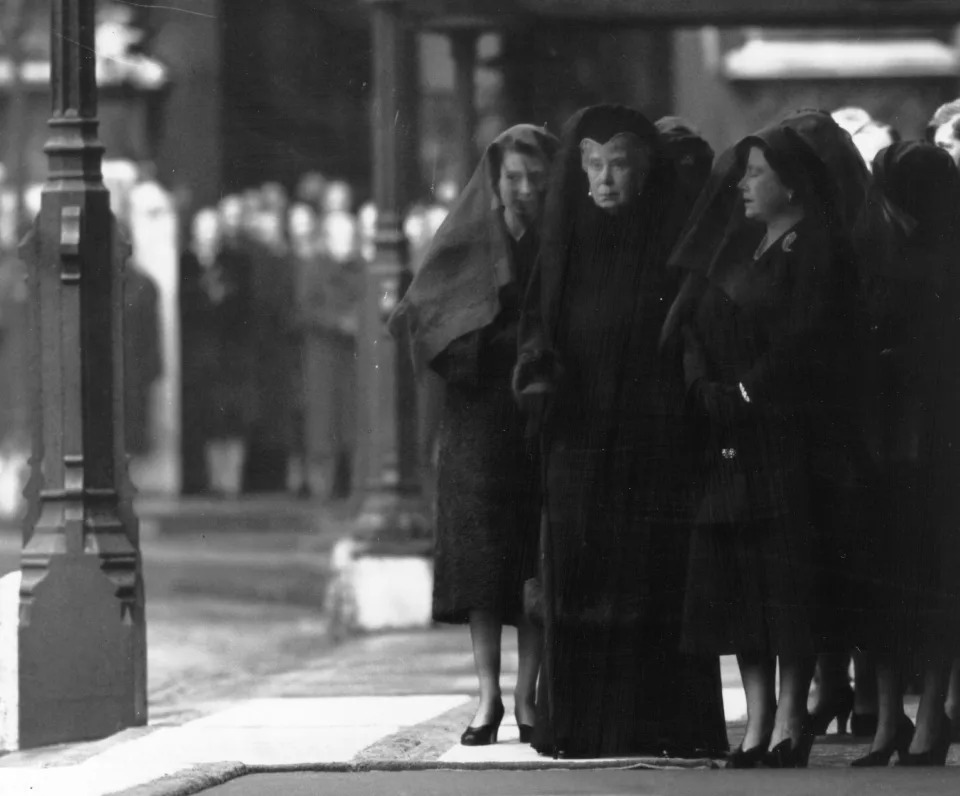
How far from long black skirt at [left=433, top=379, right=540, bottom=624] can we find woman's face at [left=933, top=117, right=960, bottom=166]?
1.70 m

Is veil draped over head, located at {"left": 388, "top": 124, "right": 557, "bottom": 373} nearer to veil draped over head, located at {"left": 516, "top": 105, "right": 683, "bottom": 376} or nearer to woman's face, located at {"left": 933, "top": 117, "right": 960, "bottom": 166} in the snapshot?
veil draped over head, located at {"left": 516, "top": 105, "right": 683, "bottom": 376}

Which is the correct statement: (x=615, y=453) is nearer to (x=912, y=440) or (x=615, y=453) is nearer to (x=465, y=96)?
(x=912, y=440)

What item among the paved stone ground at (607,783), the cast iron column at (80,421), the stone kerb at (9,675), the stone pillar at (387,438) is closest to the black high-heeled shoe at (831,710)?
the paved stone ground at (607,783)

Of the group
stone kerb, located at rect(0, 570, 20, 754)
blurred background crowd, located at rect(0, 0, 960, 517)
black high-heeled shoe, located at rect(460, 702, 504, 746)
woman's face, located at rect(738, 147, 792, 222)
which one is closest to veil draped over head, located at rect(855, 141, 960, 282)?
woman's face, located at rect(738, 147, 792, 222)

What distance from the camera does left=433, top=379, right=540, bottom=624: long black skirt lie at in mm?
9672

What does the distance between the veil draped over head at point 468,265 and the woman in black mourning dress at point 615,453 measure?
24 cm

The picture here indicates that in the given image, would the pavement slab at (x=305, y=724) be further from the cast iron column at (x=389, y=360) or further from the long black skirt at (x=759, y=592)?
the cast iron column at (x=389, y=360)

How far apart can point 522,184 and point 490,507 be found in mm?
1096

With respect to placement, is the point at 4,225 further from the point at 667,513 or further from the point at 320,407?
the point at 667,513

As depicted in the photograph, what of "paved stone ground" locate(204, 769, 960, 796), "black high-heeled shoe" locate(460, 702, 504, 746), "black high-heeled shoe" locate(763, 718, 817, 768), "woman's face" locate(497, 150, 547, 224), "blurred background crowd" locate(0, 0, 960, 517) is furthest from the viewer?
"blurred background crowd" locate(0, 0, 960, 517)

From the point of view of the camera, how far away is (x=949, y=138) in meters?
9.80

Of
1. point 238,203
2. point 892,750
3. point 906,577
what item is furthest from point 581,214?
point 238,203

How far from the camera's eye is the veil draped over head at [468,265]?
962 cm

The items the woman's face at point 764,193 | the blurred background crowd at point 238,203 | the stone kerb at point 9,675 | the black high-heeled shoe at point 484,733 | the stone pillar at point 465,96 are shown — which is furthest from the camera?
the blurred background crowd at point 238,203
